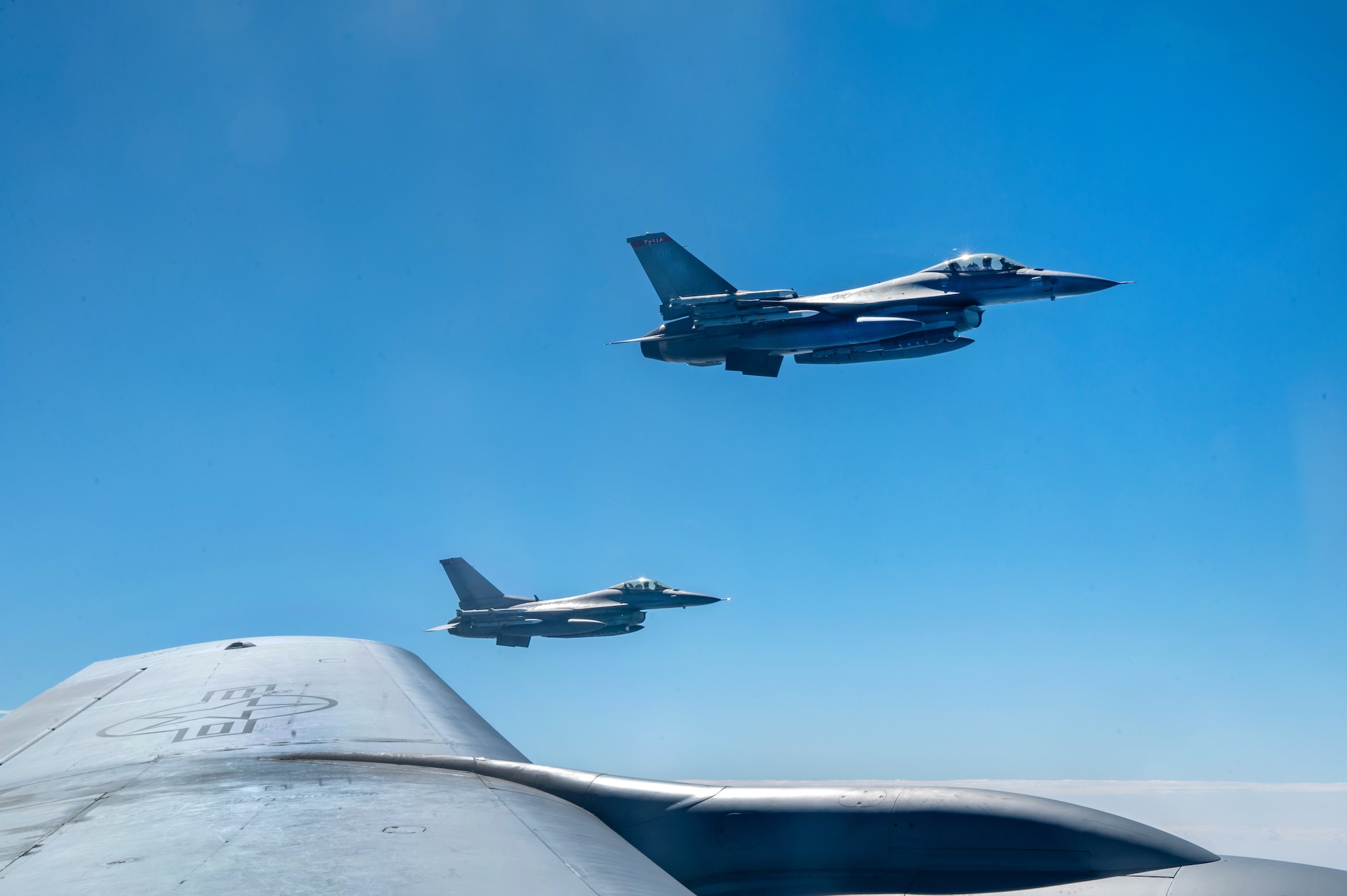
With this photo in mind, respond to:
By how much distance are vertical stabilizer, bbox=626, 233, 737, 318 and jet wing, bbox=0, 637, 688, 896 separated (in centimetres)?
1645

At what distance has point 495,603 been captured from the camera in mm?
46094

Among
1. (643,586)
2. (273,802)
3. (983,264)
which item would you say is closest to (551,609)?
(643,586)

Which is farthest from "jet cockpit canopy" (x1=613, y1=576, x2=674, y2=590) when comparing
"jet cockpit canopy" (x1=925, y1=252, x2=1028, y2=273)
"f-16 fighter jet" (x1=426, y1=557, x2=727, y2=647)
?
"jet cockpit canopy" (x1=925, y1=252, x2=1028, y2=273)

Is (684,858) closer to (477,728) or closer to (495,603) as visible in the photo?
(477,728)

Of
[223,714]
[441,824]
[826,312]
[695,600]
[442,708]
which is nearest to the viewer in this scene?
[441,824]

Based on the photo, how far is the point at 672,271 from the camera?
2436 centimetres

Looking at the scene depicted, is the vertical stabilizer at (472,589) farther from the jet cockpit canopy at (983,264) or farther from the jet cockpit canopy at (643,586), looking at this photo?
A: the jet cockpit canopy at (983,264)

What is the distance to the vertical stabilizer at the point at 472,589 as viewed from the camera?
46.1m

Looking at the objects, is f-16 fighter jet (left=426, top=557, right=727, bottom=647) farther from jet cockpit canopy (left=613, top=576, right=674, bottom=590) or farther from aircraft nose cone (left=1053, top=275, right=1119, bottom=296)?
aircraft nose cone (left=1053, top=275, right=1119, bottom=296)

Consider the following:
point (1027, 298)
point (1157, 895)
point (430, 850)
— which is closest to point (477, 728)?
point (430, 850)

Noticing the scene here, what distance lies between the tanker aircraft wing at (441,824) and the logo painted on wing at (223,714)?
32 millimetres

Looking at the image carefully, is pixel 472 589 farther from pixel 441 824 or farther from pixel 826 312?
pixel 441 824

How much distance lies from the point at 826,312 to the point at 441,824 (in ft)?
68.0

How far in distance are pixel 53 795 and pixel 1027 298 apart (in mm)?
25265
